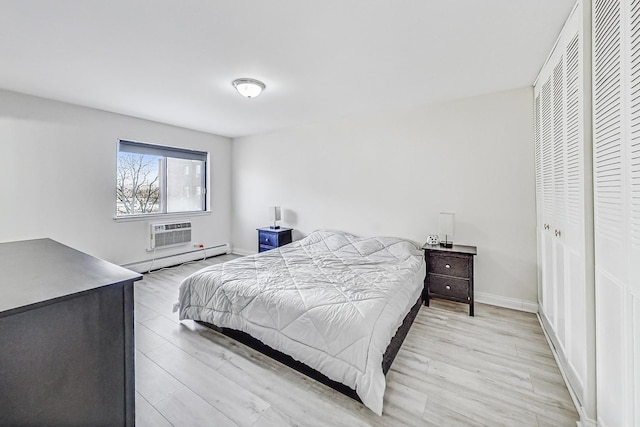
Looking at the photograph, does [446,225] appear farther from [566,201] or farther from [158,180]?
[158,180]

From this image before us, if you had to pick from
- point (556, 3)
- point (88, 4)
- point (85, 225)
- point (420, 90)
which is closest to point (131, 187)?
point (85, 225)

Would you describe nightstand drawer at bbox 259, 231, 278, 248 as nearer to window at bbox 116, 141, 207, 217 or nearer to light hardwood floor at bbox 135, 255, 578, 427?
window at bbox 116, 141, 207, 217

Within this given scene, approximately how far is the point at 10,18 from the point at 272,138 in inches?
130

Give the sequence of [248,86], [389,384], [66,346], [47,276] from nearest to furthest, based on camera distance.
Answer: [66,346] → [47,276] → [389,384] → [248,86]

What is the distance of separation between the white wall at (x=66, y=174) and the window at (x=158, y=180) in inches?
7.6

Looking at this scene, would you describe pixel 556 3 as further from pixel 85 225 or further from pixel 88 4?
pixel 85 225

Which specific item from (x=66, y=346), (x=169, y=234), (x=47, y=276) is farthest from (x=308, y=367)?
(x=169, y=234)

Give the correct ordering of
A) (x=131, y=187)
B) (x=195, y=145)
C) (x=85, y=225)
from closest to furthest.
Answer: (x=85, y=225) → (x=131, y=187) → (x=195, y=145)

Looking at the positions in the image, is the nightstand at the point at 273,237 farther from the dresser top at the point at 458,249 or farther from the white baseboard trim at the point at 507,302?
the white baseboard trim at the point at 507,302

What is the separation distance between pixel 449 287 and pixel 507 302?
2.32 feet

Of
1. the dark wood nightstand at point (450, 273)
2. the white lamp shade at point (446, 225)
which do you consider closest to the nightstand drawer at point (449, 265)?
the dark wood nightstand at point (450, 273)

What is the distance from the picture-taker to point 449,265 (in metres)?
2.84

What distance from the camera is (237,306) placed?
2.13 meters

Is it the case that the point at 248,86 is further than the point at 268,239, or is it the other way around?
the point at 268,239
